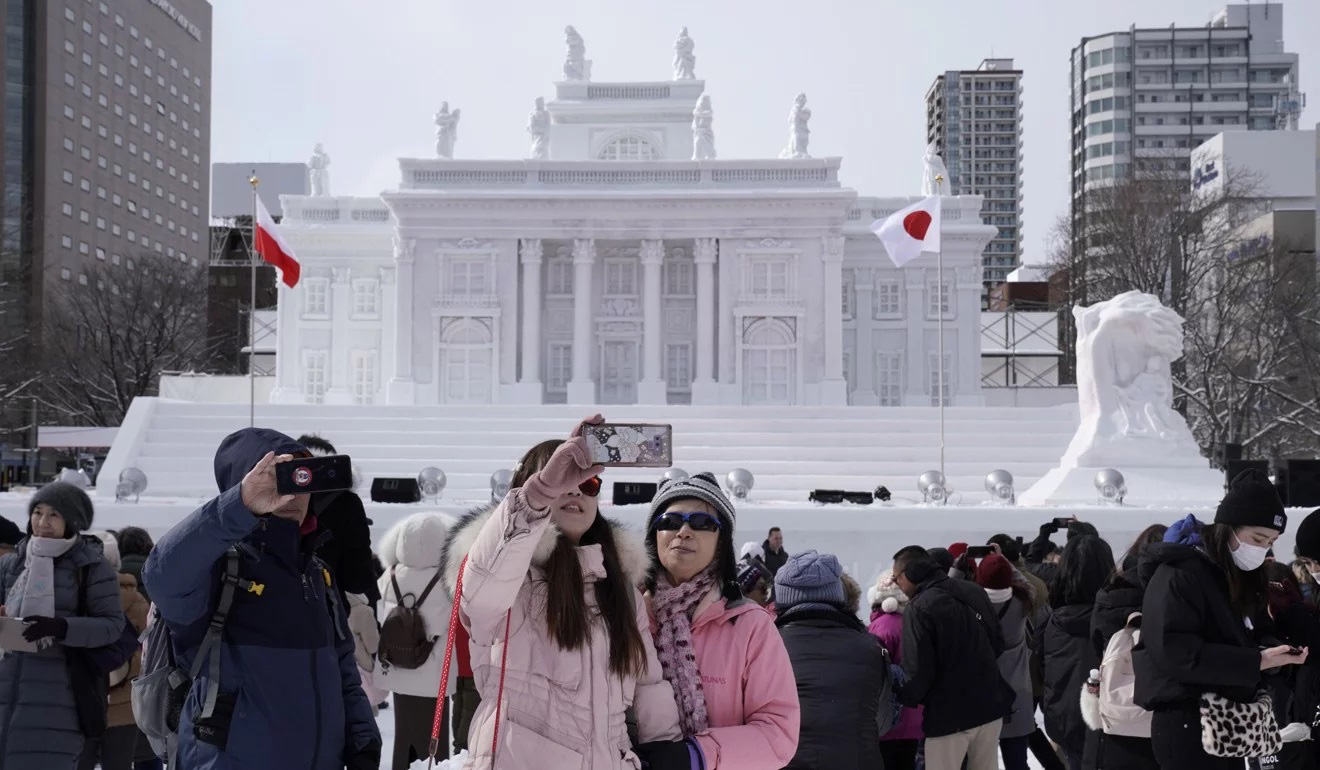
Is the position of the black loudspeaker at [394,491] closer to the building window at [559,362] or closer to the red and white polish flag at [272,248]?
the red and white polish flag at [272,248]

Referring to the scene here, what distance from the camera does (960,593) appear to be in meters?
7.59

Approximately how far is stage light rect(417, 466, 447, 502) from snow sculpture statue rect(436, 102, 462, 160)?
70.5ft

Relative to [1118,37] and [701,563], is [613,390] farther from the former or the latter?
[1118,37]

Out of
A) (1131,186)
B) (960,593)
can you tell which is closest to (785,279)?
(1131,186)

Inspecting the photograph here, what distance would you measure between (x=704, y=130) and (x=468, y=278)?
856 centimetres

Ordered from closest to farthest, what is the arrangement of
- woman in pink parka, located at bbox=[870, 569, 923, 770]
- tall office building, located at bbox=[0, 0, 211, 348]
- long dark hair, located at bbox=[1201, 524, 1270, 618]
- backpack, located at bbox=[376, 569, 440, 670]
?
long dark hair, located at bbox=[1201, 524, 1270, 618] < backpack, located at bbox=[376, 569, 440, 670] < woman in pink parka, located at bbox=[870, 569, 923, 770] < tall office building, located at bbox=[0, 0, 211, 348]

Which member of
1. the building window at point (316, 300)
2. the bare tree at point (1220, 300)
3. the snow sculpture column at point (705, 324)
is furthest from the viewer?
the building window at point (316, 300)

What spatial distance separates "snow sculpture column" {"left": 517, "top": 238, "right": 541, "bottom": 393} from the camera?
133 ft

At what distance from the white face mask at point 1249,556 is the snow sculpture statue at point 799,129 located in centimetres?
3679

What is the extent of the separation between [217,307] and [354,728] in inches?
2979

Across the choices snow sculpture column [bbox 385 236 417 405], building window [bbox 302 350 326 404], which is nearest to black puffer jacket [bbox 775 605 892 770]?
snow sculpture column [bbox 385 236 417 405]

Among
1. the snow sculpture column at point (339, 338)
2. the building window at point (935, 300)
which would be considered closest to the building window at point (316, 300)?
the snow sculpture column at point (339, 338)

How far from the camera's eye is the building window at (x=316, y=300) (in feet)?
146

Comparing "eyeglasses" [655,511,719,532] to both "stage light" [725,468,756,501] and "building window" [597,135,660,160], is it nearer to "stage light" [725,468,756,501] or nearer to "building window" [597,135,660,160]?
"stage light" [725,468,756,501]
